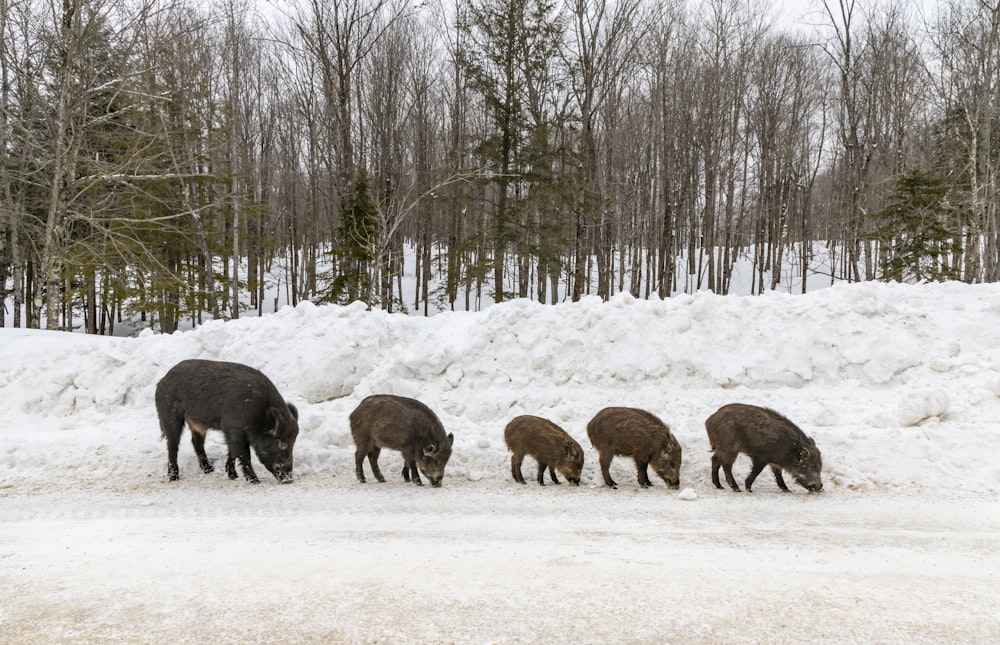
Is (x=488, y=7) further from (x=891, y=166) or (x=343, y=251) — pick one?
(x=891, y=166)

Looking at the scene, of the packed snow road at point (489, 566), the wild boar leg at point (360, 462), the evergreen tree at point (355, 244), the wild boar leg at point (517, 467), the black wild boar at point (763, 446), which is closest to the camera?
the packed snow road at point (489, 566)

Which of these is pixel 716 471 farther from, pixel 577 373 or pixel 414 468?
pixel 414 468

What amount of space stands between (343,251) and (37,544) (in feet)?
62.6

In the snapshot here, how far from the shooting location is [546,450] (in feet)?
22.0

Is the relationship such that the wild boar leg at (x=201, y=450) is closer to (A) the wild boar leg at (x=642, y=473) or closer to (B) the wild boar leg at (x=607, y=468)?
(B) the wild boar leg at (x=607, y=468)

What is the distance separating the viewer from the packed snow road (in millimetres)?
3244

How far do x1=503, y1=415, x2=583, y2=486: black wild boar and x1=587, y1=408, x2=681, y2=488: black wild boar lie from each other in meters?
0.35

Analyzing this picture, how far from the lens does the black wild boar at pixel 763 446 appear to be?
6270mm

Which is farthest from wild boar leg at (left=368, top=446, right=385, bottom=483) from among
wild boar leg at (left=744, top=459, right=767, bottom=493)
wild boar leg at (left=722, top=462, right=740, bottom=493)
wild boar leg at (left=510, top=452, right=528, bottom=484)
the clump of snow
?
wild boar leg at (left=744, top=459, right=767, bottom=493)

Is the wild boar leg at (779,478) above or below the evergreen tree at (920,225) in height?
below

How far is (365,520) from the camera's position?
5.19 meters

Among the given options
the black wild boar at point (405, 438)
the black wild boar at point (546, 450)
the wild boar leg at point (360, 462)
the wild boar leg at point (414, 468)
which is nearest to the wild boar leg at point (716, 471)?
the black wild boar at point (546, 450)

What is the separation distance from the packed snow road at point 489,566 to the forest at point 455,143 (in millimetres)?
11291

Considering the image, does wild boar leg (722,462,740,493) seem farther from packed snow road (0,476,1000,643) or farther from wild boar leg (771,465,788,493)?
wild boar leg (771,465,788,493)
